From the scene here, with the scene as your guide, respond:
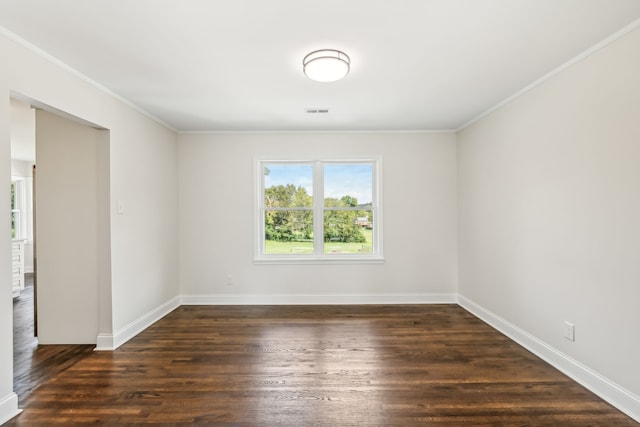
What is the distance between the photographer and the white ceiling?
1.80 meters

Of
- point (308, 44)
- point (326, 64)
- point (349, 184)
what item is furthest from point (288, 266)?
point (308, 44)

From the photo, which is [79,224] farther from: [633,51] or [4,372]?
[633,51]

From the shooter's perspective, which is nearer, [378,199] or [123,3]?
[123,3]

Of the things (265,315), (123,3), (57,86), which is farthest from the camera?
(265,315)

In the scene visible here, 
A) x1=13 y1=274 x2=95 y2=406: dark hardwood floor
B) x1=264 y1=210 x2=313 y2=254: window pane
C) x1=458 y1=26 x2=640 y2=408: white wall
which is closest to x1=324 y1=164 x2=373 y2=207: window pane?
x1=264 y1=210 x2=313 y2=254: window pane

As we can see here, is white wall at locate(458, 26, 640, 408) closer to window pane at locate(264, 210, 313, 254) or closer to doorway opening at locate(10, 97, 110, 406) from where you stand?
window pane at locate(264, 210, 313, 254)

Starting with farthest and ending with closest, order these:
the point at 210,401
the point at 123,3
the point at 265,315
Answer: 1. the point at 265,315
2. the point at 210,401
3. the point at 123,3

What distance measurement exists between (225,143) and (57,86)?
7.00 feet

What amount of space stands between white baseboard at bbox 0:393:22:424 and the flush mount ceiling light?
2.93 metres

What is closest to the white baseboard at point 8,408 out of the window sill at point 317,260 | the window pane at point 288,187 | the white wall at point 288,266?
the white wall at point 288,266

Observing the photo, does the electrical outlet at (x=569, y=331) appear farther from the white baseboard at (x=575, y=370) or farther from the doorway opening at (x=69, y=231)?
the doorway opening at (x=69, y=231)

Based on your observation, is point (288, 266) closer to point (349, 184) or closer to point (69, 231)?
point (349, 184)

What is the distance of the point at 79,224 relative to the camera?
304cm

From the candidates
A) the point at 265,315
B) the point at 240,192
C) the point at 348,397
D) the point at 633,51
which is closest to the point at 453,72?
the point at 633,51
